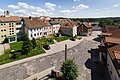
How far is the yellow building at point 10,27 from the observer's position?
54984 millimetres

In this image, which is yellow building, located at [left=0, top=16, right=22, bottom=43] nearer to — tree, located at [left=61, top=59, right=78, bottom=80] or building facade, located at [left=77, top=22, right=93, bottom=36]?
building facade, located at [left=77, top=22, right=93, bottom=36]

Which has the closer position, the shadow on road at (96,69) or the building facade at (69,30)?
the shadow on road at (96,69)

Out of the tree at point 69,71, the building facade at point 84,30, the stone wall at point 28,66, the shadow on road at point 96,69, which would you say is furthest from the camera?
the building facade at point 84,30

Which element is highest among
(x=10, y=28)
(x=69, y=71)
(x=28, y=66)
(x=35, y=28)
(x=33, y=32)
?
(x=10, y=28)

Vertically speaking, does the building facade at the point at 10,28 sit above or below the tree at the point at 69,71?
above

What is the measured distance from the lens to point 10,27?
5706cm

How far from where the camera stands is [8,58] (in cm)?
3881

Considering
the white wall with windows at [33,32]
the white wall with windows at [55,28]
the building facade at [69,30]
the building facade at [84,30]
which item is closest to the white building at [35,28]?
the white wall with windows at [33,32]

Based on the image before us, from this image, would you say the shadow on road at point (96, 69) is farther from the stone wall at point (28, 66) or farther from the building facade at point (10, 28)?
the building facade at point (10, 28)

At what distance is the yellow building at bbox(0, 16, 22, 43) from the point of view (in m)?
55.0

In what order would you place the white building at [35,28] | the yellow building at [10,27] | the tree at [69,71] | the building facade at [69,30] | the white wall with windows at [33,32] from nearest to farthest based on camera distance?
the tree at [69,71] < the yellow building at [10,27] < the white wall with windows at [33,32] < the white building at [35,28] < the building facade at [69,30]

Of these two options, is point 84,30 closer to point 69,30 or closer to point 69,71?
point 69,30

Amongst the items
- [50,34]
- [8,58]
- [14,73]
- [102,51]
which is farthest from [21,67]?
[50,34]

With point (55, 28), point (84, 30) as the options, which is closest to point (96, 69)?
point (55, 28)
